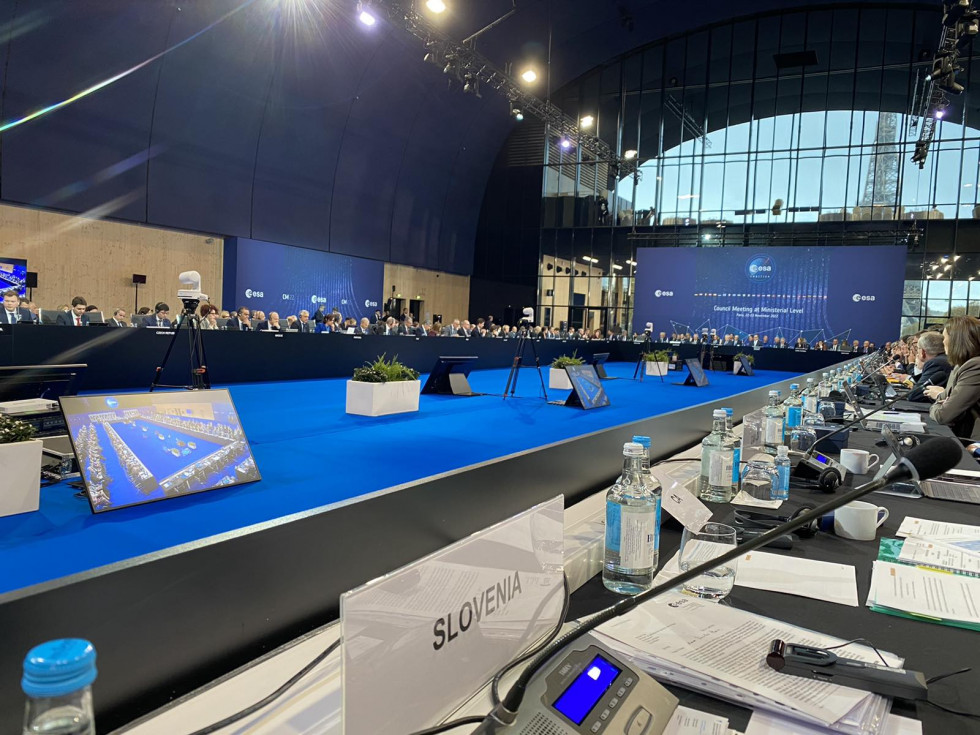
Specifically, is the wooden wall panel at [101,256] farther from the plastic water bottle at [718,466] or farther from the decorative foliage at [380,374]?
the plastic water bottle at [718,466]

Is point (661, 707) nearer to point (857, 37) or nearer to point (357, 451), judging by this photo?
point (357, 451)

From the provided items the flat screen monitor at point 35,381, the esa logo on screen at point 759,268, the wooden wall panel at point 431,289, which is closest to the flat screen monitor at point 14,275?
the wooden wall panel at point 431,289

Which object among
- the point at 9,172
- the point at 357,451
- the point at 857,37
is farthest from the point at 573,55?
the point at 357,451

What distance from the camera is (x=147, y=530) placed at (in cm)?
252

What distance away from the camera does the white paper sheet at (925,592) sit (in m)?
1.28

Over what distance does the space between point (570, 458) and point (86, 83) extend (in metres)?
13.2

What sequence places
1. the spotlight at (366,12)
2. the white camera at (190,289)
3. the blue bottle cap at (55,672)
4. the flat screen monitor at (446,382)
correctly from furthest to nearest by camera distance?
the spotlight at (366,12) < the flat screen monitor at (446,382) < the white camera at (190,289) < the blue bottle cap at (55,672)

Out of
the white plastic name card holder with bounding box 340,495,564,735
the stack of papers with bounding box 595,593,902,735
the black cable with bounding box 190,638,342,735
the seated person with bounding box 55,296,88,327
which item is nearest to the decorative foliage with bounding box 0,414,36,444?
the black cable with bounding box 190,638,342,735

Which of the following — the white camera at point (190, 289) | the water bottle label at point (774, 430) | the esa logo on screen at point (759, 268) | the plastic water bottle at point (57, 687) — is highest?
the esa logo on screen at point (759, 268)

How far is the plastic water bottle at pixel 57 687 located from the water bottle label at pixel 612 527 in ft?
3.39

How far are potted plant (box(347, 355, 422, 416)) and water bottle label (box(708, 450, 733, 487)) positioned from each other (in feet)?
13.7

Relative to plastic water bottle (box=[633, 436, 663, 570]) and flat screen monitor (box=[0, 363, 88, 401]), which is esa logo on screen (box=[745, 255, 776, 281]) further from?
plastic water bottle (box=[633, 436, 663, 570])

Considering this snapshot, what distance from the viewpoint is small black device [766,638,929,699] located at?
3.07ft

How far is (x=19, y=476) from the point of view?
271 centimetres
